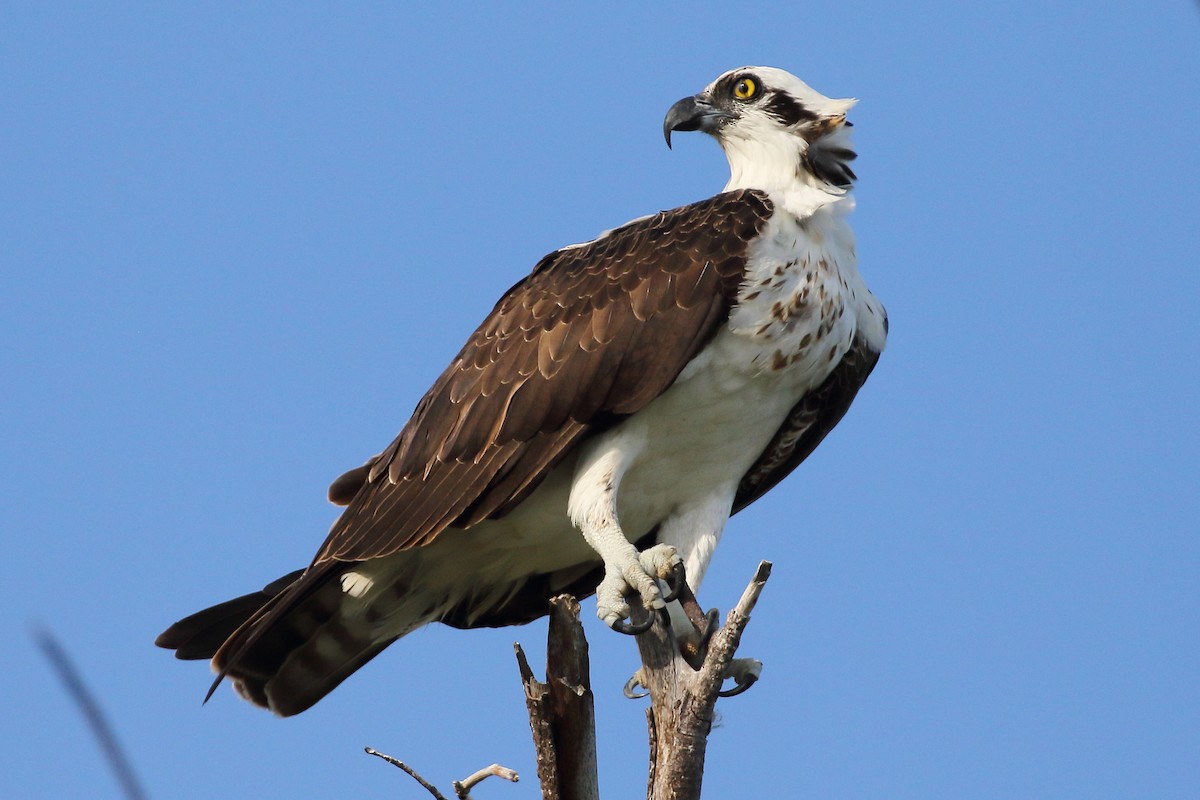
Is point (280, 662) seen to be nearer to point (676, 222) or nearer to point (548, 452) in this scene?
point (548, 452)

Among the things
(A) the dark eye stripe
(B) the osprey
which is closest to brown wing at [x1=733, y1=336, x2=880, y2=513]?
(B) the osprey

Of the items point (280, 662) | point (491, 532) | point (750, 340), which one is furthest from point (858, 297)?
point (280, 662)

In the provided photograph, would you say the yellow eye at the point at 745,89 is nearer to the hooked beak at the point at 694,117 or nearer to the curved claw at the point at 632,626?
the hooked beak at the point at 694,117

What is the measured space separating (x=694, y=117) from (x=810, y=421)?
158cm

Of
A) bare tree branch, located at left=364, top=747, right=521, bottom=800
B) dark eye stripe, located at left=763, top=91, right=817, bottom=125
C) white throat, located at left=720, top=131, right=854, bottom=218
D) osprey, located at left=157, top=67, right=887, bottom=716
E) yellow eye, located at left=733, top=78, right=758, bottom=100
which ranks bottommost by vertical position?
bare tree branch, located at left=364, top=747, right=521, bottom=800

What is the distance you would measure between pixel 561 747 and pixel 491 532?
1.67 m

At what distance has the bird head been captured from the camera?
6.19m

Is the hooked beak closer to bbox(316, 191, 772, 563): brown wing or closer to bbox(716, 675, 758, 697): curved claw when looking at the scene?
bbox(316, 191, 772, 563): brown wing

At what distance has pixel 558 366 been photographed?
566 cm

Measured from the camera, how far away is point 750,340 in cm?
561

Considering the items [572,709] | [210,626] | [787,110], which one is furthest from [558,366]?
[210,626]

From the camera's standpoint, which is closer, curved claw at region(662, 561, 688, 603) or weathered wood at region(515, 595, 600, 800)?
weathered wood at region(515, 595, 600, 800)

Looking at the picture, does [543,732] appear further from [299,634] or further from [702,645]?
[299,634]

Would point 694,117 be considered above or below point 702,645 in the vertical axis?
above
